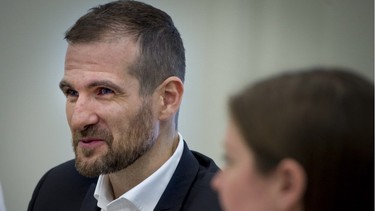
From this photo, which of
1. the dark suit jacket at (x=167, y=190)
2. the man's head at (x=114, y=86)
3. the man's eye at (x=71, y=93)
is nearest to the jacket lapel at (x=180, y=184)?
the dark suit jacket at (x=167, y=190)

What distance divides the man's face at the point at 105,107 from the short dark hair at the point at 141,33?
0.02 metres

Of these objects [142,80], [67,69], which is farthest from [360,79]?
[67,69]

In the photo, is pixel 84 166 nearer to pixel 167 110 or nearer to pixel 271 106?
pixel 167 110

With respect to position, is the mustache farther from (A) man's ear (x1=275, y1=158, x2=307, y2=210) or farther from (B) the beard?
(A) man's ear (x1=275, y1=158, x2=307, y2=210)

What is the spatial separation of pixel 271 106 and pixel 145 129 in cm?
61

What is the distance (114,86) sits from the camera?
1.17m

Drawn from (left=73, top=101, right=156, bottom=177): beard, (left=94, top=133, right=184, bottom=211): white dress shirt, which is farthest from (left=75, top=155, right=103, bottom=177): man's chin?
(left=94, top=133, right=184, bottom=211): white dress shirt

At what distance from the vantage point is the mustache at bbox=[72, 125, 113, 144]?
117 cm

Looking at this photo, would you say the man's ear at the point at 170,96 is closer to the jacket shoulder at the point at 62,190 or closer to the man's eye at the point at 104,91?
the man's eye at the point at 104,91

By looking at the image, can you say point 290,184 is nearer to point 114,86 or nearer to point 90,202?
point 114,86

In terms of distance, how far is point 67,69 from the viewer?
1.23 metres

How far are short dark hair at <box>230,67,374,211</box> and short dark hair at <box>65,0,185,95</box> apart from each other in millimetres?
588

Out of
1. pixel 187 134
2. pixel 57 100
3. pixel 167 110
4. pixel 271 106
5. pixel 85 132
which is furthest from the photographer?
pixel 57 100

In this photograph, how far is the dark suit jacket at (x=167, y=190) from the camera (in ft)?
3.95
